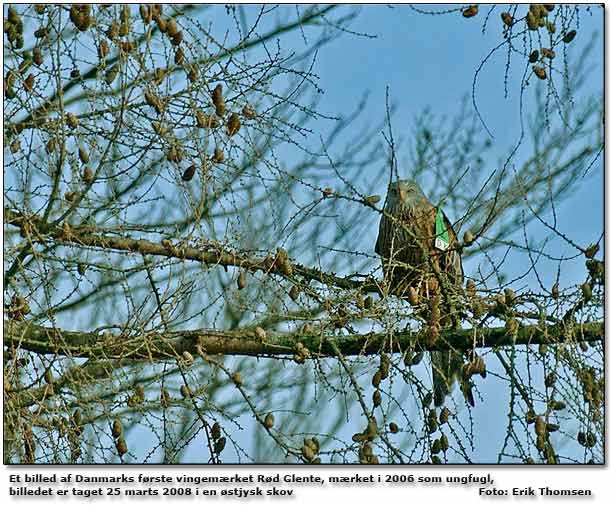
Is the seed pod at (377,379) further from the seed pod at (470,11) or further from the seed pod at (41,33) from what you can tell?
the seed pod at (41,33)

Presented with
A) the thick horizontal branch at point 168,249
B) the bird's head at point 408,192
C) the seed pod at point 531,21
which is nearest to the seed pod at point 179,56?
the thick horizontal branch at point 168,249

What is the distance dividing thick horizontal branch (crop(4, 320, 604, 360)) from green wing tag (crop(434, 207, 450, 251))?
875 mm

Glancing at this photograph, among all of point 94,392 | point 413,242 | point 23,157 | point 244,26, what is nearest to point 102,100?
point 23,157

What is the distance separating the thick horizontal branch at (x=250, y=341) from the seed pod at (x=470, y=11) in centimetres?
110

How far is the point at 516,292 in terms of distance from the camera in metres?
3.80

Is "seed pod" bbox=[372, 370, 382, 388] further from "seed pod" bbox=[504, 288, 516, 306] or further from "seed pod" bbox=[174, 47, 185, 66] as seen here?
"seed pod" bbox=[174, 47, 185, 66]

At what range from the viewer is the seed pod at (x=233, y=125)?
3.76m

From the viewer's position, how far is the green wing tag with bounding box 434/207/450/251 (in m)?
4.80

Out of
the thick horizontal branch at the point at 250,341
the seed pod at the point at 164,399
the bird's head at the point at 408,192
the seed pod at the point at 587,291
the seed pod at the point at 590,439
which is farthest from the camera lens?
the bird's head at the point at 408,192

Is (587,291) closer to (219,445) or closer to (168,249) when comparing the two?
(219,445)

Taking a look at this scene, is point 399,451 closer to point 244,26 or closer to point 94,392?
point 94,392

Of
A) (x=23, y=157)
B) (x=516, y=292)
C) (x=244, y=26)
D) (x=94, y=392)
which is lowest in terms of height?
(x=94, y=392)

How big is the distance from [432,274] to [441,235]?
0.83 m

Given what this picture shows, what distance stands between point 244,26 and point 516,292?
4.95 ft
